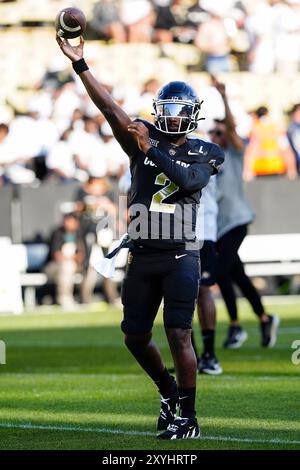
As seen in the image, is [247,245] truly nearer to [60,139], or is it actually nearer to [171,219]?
[60,139]

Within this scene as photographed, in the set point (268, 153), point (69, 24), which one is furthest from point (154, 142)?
point (268, 153)

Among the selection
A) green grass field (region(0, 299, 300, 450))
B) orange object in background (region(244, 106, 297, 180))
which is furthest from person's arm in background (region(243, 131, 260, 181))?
green grass field (region(0, 299, 300, 450))

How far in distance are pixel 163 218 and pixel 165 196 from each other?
5.2 inches

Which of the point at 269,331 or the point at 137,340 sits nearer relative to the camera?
the point at 137,340

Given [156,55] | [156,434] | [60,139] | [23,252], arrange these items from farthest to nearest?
[156,55]
[60,139]
[23,252]
[156,434]

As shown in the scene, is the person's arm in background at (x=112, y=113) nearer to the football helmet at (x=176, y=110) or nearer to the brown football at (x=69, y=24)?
the football helmet at (x=176, y=110)

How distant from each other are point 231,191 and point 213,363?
2.45 meters

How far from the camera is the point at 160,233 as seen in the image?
7.57 meters

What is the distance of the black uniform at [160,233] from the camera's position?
752 centimetres

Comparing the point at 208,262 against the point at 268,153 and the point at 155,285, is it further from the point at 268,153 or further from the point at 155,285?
the point at 268,153

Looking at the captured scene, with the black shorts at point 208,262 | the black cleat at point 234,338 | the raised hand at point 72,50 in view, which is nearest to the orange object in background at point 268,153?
the black cleat at point 234,338

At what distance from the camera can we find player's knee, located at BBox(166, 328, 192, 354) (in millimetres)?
7359

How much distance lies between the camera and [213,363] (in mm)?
10984

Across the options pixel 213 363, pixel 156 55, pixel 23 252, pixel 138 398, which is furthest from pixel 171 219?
pixel 156 55
